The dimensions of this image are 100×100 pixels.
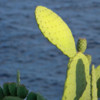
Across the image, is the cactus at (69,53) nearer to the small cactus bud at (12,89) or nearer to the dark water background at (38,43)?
the small cactus bud at (12,89)

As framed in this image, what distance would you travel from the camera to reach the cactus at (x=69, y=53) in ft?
3.01

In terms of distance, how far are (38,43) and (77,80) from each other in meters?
6.42

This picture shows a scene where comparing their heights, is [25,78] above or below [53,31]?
below

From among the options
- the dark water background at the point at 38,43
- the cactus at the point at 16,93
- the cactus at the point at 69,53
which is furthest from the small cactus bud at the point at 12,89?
the dark water background at the point at 38,43

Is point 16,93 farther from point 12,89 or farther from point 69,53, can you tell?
point 69,53

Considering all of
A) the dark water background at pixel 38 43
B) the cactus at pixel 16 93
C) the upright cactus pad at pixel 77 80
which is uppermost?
the upright cactus pad at pixel 77 80

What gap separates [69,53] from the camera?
979mm

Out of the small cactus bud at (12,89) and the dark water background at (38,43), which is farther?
the dark water background at (38,43)

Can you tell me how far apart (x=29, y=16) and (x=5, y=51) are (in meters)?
1.25

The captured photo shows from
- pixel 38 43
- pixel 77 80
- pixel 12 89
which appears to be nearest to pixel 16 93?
pixel 12 89

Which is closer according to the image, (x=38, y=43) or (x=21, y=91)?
(x=21, y=91)

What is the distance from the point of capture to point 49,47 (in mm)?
7410

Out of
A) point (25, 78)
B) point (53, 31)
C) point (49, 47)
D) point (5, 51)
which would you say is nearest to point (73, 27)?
point (49, 47)

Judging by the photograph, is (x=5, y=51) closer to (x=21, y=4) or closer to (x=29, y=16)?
(x=29, y=16)
